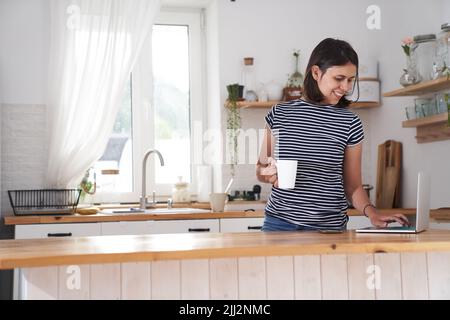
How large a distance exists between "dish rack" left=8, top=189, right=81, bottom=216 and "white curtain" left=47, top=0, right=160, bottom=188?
0.20 meters

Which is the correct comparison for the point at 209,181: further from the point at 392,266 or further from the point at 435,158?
the point at 392,266

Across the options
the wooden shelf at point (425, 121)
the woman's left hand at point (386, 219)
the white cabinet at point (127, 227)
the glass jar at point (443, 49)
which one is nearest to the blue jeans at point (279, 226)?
the woman's left hand at point (386, 219)

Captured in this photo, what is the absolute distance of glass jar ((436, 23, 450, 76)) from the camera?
3.52 meters

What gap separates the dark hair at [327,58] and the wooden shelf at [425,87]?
3.95 ft

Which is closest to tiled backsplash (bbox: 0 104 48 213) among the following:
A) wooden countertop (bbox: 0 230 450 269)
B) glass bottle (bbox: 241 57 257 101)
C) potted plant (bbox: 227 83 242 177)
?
potted plant (bbox: 227 83 242 177)

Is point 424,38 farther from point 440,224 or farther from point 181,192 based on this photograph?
point 181,192

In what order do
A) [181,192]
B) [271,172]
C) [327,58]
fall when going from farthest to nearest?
[181,192] → [327,58] → [271,172]

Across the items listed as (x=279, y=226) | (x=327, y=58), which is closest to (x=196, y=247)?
(x=279, y=226)

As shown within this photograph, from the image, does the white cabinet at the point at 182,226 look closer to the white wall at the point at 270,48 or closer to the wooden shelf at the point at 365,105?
the white wall at the point at 270,48

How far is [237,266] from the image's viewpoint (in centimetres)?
192

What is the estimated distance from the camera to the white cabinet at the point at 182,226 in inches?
148

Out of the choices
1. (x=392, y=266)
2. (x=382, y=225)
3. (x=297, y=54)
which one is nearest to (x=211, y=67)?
(x=297, y=54)

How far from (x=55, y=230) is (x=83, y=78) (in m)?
1.06
